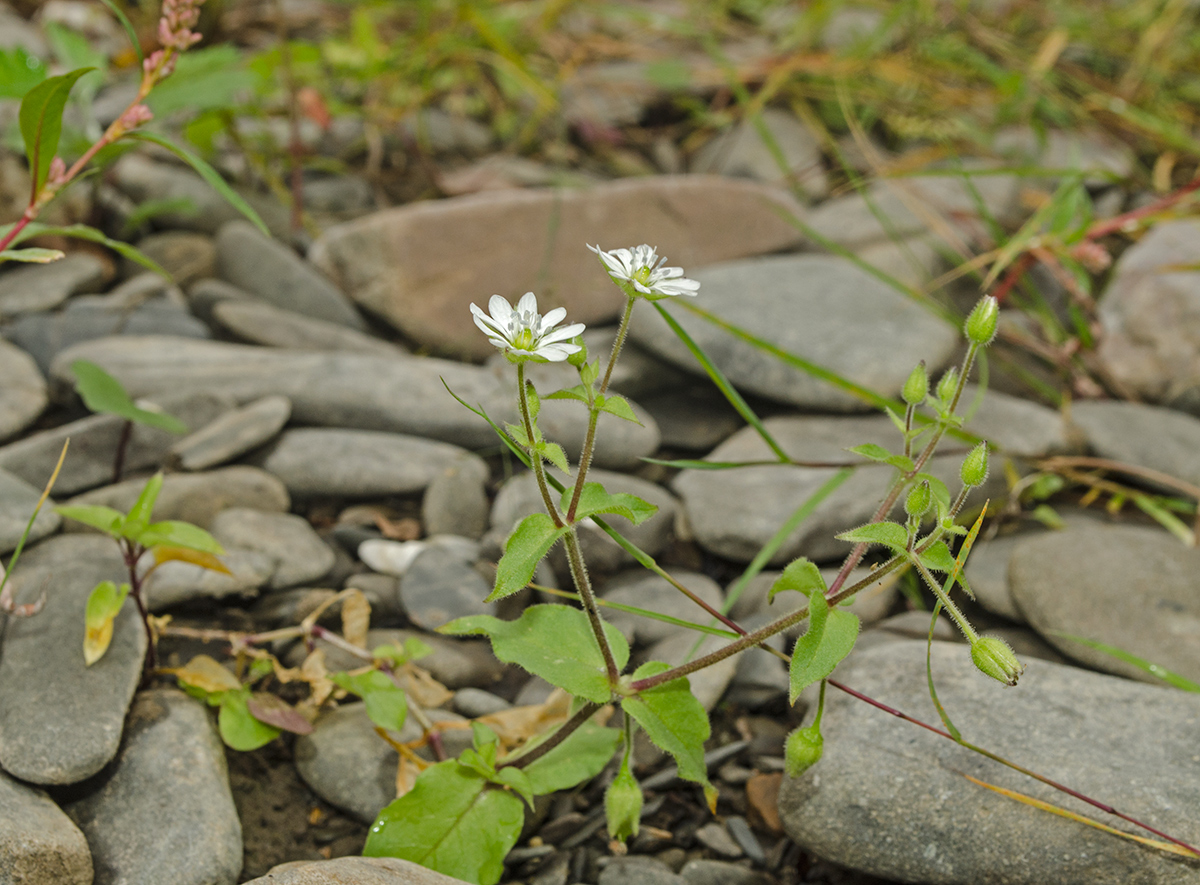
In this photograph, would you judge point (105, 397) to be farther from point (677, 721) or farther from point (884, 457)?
point (884, 457)

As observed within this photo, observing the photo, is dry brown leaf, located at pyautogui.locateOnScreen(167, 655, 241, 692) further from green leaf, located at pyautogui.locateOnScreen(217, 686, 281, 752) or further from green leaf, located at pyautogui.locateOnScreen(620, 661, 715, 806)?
green leaf, located at pyautogui.locateOnScreen(620, 661, 715, 806)

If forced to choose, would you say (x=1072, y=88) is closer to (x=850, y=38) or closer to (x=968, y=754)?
(x=850, y=38)

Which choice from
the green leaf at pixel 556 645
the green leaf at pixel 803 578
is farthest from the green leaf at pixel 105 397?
the green leaf at pixel 803 578

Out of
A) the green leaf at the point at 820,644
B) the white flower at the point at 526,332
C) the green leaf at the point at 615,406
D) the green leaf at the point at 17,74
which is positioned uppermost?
the green leaf at the point at 17,74

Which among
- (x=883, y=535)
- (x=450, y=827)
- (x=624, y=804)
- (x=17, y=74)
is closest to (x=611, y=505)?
(x=883, y=535)

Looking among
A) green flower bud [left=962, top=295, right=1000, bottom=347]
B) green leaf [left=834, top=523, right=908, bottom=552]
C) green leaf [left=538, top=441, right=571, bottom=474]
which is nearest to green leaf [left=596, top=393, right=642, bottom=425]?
green leaf [left=538, top=441, right=571, bottom=474]

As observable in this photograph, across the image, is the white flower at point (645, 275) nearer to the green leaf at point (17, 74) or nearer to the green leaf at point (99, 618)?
the green leaf at point (99, 618)
